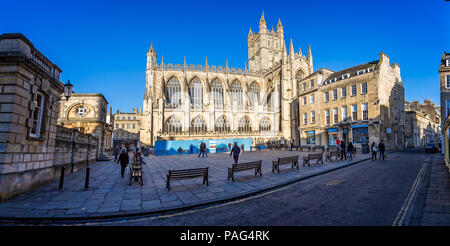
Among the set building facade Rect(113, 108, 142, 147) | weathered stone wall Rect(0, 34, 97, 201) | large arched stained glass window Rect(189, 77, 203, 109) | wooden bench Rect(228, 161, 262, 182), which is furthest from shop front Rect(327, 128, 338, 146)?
building facade Rect(113, 108, 142, 147)

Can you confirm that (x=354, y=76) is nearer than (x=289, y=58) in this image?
Yes

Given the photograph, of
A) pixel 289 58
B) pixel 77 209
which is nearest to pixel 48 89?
pixel 77 209

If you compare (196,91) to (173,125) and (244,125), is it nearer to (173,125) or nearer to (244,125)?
(173,125)

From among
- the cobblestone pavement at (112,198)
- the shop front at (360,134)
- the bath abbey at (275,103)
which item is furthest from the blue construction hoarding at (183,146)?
the cobblestone pavement at (112,198)

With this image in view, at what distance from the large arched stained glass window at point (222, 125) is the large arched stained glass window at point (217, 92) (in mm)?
3865

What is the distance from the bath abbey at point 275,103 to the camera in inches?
988

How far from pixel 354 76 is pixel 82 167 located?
30985mm


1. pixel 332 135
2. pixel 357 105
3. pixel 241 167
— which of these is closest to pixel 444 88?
pixel 357 105

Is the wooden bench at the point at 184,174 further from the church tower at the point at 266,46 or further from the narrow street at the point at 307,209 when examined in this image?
the church tower at the point at 266,46

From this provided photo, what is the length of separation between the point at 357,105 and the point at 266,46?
36.0 meters

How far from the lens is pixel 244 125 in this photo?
42.3 m

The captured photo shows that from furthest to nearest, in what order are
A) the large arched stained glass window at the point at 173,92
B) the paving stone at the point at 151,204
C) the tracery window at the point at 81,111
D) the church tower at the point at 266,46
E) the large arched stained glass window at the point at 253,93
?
1. the church tower at the point at 266,46
2. the large arched stained glass window at the point at 253,93
3. the large arched stained glass window at the point at 173,92
4. the tracery window at the point at 81,111
5. the paving stone at the point at 151,204
